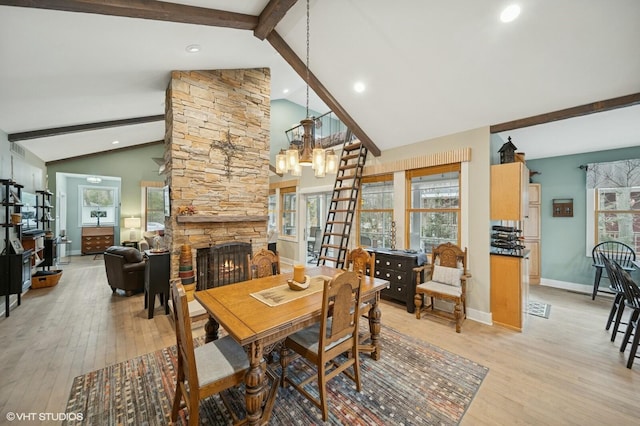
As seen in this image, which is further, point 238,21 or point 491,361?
point 238,21

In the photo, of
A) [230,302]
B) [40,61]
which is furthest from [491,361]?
[40,61]

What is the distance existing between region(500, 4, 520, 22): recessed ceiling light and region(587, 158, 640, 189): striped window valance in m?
4.02

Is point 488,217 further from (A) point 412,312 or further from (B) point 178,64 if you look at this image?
(B) point 178,64

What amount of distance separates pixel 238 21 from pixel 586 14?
3294 millimetres

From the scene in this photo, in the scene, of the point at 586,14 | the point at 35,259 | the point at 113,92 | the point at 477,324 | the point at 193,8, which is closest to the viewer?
the point at 586,14

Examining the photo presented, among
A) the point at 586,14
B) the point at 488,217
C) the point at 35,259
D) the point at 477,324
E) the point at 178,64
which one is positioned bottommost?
the point at 477,324

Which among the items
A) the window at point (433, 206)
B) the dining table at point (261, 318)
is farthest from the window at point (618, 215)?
the dining table at point (261, 318)

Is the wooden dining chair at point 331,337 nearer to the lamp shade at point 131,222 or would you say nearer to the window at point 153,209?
the lamp shade at point 131,222

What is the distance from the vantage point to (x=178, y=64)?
338cm

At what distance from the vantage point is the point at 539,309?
3.88 metres

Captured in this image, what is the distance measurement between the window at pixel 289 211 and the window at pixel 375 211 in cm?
237

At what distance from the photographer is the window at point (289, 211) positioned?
713 centimetres

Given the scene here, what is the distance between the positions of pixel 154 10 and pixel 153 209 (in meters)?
7.91

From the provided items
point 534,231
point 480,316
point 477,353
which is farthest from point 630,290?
point 534,231
